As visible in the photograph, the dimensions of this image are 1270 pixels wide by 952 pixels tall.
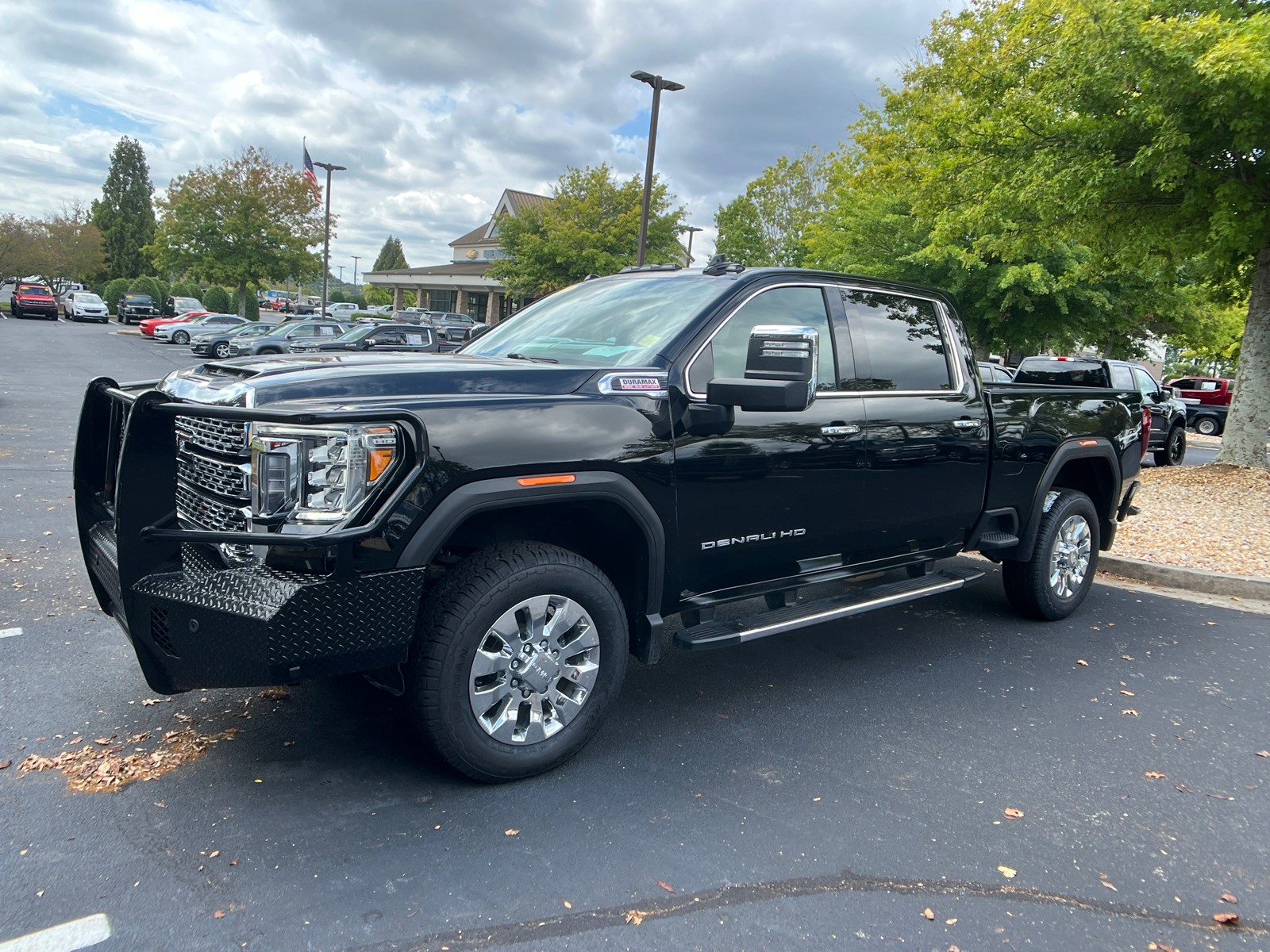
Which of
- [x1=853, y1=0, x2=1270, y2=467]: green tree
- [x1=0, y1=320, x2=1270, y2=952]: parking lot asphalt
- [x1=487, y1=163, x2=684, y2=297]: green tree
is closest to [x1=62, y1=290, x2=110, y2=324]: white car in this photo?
[x1=487, y1=163, x2=684, y2=297]: green tree

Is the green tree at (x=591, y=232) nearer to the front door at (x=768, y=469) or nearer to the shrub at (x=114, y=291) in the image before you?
the front door at (x=768, y=469)

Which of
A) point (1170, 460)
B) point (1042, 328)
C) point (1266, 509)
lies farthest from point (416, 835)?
point (1042, 328)

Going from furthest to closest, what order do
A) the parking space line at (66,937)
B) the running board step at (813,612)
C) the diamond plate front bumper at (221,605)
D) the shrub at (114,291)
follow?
the shrub at (114,291) < the running board step at (813,612) < the diamond plate front bumper at (221,605) < the parking space line at (66,937)

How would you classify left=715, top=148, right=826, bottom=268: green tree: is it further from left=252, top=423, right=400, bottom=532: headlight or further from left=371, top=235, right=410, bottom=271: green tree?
left=371, top=235, right=410, bottom=271: green tree

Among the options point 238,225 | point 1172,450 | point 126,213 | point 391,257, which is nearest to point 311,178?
point 238,225

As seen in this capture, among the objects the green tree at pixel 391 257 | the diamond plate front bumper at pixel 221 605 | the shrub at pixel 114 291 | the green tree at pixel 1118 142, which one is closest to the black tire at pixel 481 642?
the diamond plate front bumper at pixel 221 605

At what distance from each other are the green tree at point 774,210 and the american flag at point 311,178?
18949 millimetres

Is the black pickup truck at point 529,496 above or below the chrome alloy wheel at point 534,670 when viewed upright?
above

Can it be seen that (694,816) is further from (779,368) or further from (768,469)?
(779,368)

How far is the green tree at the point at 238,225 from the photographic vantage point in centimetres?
4244

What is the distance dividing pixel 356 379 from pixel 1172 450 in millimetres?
16411

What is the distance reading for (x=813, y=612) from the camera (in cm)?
404

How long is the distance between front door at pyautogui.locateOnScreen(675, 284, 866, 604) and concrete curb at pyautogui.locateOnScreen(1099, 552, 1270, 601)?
13.5 ft

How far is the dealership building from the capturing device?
63.9 m
